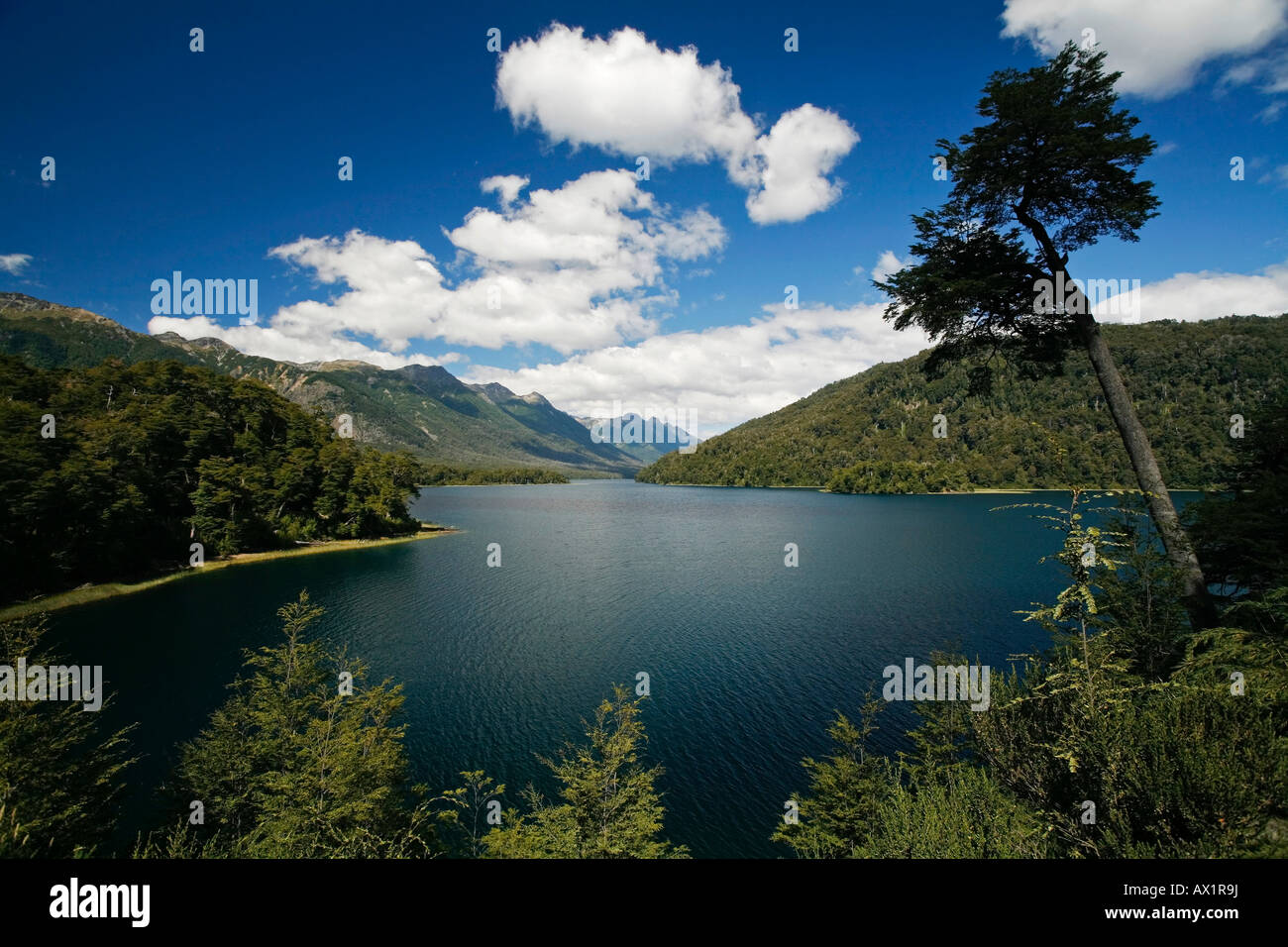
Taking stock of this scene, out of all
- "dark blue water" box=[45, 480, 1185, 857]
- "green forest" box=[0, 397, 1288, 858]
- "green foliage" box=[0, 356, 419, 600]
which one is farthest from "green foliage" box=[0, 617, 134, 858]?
"green foliage" box=[0, 356, 419, 600]

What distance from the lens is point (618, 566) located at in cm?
6588

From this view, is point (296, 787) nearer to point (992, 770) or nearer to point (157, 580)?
point (992, 770)

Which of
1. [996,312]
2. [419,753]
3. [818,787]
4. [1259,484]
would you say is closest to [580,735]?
[419,753]

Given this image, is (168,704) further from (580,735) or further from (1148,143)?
(1148,143)

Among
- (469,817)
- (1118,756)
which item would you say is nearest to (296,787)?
(469,817)

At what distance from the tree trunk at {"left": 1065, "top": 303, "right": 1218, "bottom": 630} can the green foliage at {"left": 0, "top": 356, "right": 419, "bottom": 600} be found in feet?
225

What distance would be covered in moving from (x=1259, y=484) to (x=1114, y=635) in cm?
732

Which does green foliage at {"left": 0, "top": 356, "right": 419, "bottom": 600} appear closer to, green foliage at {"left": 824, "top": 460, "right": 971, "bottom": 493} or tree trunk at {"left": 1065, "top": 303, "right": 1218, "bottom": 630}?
tree trunk at {"left": 1065, "top": 303, "right": 1218, "bottom": 630}

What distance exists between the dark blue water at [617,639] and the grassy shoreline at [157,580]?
79.0 inches

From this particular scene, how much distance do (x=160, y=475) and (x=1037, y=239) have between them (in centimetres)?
8569

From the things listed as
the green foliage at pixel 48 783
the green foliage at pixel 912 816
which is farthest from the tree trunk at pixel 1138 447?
the green foliage at pixel 48 783

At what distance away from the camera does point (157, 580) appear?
172ft

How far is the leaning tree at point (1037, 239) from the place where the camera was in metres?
12.8

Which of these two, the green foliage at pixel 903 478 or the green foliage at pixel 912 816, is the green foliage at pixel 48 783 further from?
the green foliage at pixel 903 478
